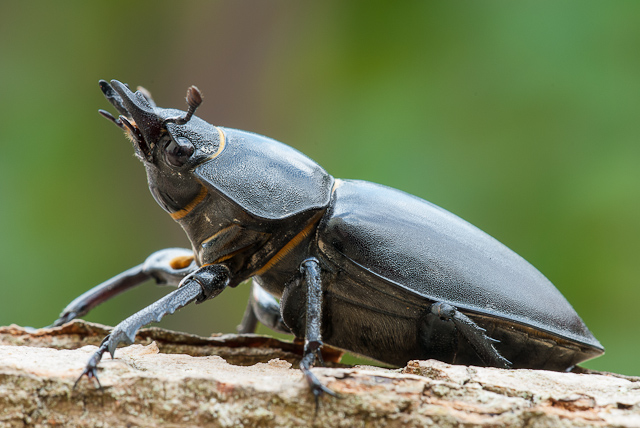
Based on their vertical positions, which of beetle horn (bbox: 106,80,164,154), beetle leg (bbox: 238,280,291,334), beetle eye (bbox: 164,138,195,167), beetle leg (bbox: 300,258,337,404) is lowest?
beetle leg (bbox: 300,258,337,404)

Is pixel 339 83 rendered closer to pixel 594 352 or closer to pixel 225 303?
pixel 225 303

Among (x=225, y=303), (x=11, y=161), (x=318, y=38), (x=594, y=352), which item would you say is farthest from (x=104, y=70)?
(x=594, y=352)

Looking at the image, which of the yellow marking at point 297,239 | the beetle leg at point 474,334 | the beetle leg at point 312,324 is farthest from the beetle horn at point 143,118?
the beetle leg at point 474,334

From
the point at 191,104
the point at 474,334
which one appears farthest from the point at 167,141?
the point at 474,334

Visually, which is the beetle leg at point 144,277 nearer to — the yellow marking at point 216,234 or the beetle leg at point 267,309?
the beetle leg at point 267,309

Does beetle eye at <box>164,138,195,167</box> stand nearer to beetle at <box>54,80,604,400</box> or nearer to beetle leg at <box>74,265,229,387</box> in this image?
beetle at <box>54,80,604,400</box>

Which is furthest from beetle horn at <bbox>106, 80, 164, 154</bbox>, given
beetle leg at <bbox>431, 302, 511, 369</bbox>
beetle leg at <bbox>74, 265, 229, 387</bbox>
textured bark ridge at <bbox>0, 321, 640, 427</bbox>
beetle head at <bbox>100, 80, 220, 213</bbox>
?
beetle leg at <bbox>431, 302, 511, 369</bbox>

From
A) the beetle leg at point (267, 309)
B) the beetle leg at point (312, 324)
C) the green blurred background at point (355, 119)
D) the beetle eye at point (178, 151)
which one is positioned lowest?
the beetle leg at point (312, 324)
